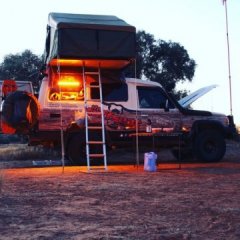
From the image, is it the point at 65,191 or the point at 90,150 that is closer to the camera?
the point at 65,191

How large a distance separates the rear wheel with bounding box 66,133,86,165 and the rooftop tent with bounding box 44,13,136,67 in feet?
7.24

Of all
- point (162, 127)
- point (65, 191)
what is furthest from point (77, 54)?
point (65, 191)

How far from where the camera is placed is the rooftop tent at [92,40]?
1277 centimetres

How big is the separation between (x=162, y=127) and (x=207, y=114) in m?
1.43

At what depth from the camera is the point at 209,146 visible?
15828 millimetres

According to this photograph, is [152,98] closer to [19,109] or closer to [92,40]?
[92,40]

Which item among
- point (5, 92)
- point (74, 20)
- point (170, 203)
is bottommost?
point (170, 203)

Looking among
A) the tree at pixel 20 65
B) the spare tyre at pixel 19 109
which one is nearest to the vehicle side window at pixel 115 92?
the spare tyre at pixel 19 109

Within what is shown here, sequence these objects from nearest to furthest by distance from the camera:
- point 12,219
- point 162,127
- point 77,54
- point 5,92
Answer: point 12,219 < point 77,54 < point 5,92 < point 162,127

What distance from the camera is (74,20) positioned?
13.4 meters

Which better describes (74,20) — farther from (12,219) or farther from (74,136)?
(12,219)

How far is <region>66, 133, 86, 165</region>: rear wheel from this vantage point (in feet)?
46.8

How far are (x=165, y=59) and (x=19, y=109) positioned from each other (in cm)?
1770

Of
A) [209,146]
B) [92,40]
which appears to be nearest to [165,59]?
[209,146]
